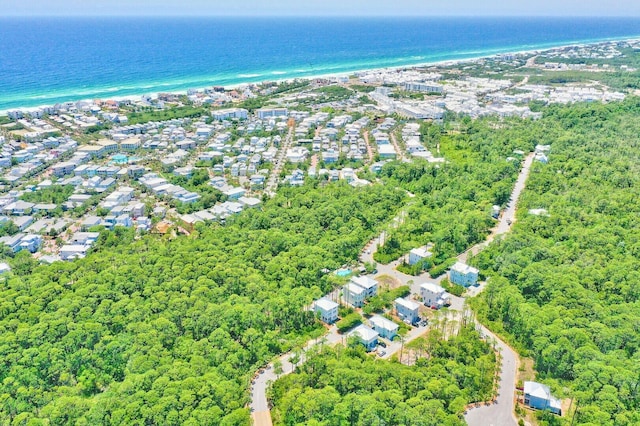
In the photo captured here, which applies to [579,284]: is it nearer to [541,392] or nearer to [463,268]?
[463,268]

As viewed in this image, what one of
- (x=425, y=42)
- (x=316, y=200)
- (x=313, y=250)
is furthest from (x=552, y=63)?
(x=313, y=250)

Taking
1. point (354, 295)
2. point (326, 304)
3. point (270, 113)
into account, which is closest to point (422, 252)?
point (354, 295)

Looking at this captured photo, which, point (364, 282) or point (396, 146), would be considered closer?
point (364, 282)

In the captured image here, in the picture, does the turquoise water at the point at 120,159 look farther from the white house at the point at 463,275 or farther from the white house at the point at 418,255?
the white house at the point at 463,275

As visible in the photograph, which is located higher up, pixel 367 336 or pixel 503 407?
pixel 367 336

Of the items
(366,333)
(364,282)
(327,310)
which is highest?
(364,282)

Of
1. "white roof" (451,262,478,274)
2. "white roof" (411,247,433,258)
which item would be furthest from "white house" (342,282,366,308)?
"white roof" (451,262,478,274)

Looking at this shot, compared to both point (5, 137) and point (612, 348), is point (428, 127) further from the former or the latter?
point (5, 137)
